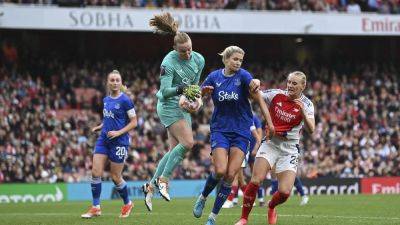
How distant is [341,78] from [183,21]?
8.37 meters

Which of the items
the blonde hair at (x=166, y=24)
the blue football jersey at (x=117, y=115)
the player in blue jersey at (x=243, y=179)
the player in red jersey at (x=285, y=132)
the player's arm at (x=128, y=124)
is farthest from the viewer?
the player in blue jersey at (x=243, y=179)

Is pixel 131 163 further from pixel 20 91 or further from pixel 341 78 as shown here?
pixel 341 78

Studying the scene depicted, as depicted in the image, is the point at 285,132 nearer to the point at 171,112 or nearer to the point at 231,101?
the point at 231,101

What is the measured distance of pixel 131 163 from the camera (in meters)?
30.4

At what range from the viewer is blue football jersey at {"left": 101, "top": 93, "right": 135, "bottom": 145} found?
15680 mm

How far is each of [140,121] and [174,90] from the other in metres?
19.6

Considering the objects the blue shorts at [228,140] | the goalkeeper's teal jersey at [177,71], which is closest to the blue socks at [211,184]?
the blue shorts at [228,140]

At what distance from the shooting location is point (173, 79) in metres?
14.0

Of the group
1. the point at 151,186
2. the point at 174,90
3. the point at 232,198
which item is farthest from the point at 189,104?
the point at 232,198

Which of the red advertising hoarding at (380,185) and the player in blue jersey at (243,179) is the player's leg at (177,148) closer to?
the player in blue jersey at (243,179)

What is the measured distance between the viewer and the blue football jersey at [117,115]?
617 inches

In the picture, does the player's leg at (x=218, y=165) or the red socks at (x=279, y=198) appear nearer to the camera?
the player's leg at (x=218, y=165)

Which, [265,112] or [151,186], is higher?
[265,112]

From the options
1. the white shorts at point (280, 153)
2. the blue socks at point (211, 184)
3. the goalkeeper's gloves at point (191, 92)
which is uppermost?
the goalkeeper's gloves at point (191, 92)
